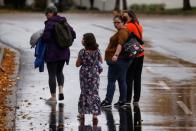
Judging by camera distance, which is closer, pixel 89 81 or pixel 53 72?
pixel 89 81

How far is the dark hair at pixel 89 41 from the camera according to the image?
12.0 metres

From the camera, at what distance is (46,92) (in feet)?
50.5

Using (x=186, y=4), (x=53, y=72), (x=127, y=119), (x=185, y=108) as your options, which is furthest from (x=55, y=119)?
(x=186, y=4)

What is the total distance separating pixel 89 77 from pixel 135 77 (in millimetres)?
2119

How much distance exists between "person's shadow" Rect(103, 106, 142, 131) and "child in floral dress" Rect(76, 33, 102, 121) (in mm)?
361

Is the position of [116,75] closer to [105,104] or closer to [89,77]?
[105,104]

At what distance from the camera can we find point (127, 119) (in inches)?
480

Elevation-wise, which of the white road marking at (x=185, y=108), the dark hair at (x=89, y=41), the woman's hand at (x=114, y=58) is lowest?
the white road marking at (x=185, y=108)

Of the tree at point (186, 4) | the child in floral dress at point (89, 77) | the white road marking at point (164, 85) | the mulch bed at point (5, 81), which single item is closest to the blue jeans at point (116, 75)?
the child in floral dress at point (89, 77)

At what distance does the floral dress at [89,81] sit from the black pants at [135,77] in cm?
183

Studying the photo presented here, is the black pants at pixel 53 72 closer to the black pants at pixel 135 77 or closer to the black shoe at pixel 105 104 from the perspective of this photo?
the black shoe at pixel 105 104

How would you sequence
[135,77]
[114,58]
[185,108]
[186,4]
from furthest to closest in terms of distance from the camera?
[186,4]
[135,77]
[185,108]
[114,58]

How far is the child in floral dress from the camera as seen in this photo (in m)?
12.1

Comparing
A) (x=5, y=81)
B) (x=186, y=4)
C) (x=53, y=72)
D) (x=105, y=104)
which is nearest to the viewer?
(x=105, y=104)
